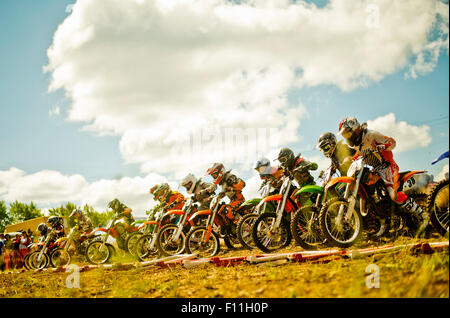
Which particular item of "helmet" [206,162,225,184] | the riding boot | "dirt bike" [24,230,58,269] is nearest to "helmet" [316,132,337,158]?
the riding boot

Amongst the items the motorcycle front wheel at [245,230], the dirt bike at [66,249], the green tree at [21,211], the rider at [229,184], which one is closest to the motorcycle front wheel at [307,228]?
the motorcycle front wheel at [245,230]

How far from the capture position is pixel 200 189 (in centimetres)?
973

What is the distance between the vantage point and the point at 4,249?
16.7 m

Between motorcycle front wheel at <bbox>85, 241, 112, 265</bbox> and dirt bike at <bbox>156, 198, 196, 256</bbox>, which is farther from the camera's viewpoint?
motorcycle front wheel at <bbox>85, 241, 112, 265</bbox>

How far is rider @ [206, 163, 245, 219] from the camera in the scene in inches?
343

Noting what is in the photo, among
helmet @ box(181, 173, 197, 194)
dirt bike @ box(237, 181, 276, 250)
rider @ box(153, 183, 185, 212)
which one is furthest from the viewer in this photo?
rider @ box(153, 183, 185, 212)

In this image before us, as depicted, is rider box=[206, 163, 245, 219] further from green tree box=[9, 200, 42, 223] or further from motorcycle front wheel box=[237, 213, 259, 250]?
green tree box=[9, 200, 42, 223]

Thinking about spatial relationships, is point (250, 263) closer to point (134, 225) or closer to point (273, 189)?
point (273, 189)

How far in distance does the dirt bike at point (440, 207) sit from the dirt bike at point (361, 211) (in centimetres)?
124

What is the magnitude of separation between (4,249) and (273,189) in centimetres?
1593

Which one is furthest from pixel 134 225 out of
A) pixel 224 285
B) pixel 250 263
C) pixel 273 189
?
pixel 224 285

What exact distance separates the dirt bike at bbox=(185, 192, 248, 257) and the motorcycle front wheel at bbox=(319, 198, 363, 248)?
3.32 metres

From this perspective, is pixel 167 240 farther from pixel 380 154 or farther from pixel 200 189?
pixel 380 154

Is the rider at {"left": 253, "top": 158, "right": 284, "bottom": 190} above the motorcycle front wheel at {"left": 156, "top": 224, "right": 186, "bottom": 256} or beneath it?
above
